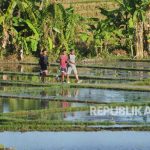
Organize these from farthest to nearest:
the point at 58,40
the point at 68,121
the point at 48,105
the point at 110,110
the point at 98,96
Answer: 1. the point at 58,40
2. the point at 98,96
3. the point at 48,105
4. the point at 110,110
5. the point at 68,121

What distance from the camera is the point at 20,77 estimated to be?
82.5ft

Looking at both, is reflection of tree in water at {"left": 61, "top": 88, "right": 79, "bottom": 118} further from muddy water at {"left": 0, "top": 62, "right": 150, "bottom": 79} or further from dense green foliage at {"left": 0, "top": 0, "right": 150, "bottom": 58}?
dense green foliage at {"left": 0, "top": 0, "right": 150, "bottom": 58}

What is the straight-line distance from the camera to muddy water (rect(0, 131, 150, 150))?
39.5 ft

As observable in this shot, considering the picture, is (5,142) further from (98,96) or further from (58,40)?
(58,40)

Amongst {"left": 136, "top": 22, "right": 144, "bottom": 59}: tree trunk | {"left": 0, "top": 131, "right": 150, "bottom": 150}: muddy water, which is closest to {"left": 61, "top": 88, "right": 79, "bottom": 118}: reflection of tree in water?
{"left": 0, "top": 131, "right": 150, "bottom": 150}: muddy water

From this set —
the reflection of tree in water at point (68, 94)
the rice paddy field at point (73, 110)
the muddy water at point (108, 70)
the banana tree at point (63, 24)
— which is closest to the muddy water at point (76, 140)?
the rice paddy field at point (73, 110)

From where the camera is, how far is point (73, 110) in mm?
16703

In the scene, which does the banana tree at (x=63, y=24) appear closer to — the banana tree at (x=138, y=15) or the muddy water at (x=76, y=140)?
the banana tree at (x=138, y=15)

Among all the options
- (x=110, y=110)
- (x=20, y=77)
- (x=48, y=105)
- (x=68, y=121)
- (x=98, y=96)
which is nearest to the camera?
(x=68, y=121)

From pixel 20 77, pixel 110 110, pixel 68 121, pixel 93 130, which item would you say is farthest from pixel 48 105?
pixel 20 77

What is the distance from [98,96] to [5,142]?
7.13 m

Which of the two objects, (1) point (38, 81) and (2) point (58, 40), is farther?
(2) point (58, 40)

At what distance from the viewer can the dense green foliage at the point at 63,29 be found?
30.8 m

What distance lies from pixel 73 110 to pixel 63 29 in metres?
15.8
